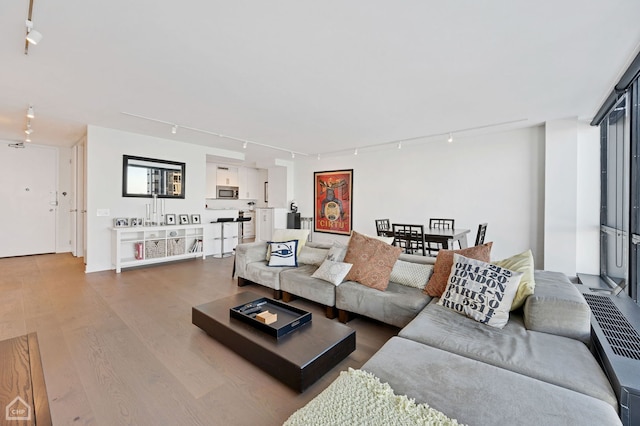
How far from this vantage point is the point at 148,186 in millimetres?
5293

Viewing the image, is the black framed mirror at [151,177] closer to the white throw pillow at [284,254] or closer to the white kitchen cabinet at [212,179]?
the white kitchen cabinet at [212,179]

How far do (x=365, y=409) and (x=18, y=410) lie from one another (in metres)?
1.90

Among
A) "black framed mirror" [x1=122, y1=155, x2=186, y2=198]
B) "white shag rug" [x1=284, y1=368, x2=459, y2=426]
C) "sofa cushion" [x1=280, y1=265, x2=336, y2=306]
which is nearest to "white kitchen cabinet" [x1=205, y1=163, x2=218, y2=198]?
"black framed mirror" [x1=122, y1=155, x2=186, y2=198]

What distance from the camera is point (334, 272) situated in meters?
2.92

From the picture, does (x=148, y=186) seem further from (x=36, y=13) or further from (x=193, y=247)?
(x=36, y=13)

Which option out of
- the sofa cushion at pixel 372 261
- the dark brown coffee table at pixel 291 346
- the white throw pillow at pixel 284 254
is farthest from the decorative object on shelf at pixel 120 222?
the sofa cushion at pixel 372 261

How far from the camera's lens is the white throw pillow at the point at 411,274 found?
262 centimetres

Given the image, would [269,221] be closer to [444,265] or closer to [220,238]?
[220,238]

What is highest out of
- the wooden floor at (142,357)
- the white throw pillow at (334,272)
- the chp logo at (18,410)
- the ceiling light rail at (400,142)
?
the ceiling light rail at (400,142)

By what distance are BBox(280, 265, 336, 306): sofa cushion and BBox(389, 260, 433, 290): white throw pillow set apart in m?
0.67

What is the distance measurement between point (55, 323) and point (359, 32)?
3.90 meters

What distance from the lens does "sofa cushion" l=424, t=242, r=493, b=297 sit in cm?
233

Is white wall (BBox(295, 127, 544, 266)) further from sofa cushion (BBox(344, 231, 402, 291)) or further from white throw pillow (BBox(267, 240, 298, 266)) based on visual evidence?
white throw pillow (BBox(267, 240, 298, 266))

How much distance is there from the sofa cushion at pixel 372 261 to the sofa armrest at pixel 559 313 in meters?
1.17
